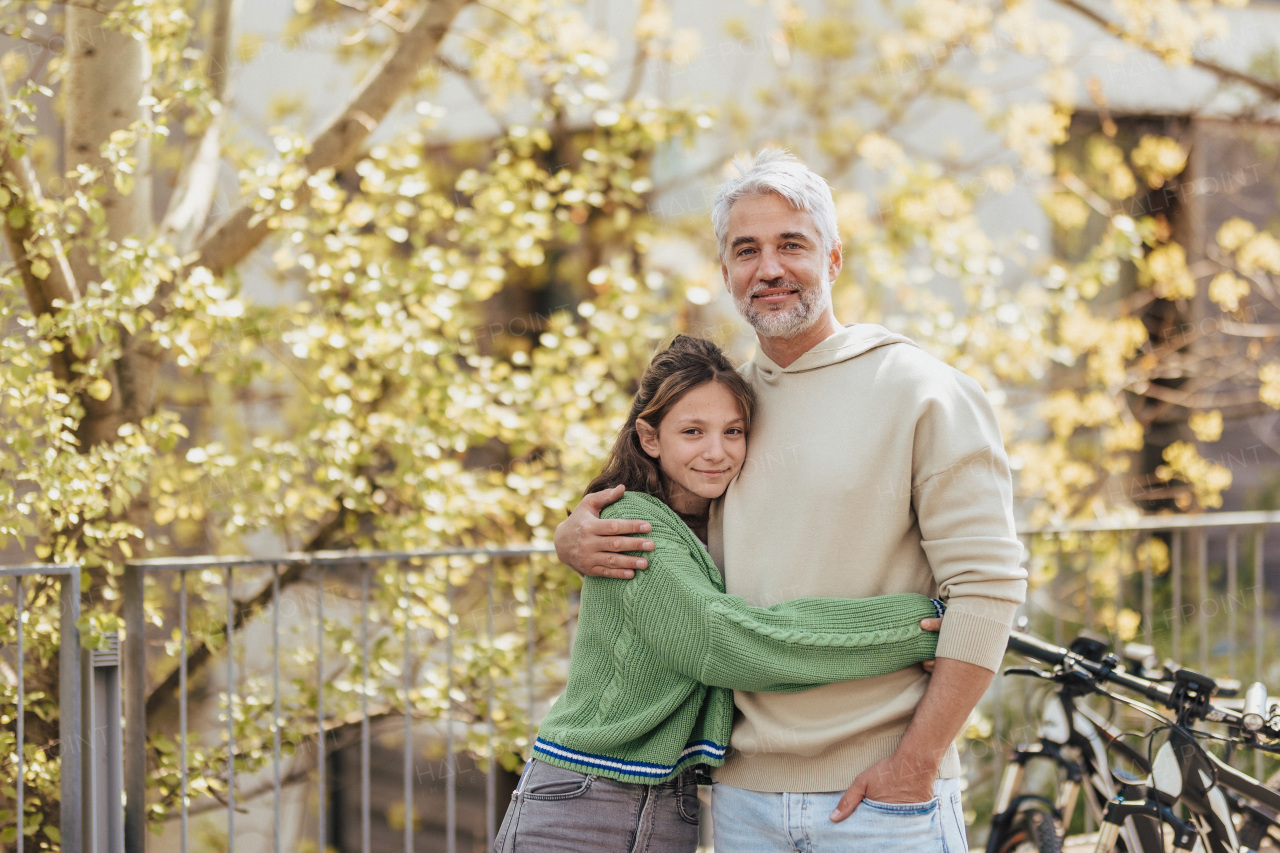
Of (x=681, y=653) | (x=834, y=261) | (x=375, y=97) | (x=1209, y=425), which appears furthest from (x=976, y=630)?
(x=1209, y=425)

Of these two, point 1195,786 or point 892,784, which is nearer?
point 892,784

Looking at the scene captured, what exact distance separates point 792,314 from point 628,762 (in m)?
0.86

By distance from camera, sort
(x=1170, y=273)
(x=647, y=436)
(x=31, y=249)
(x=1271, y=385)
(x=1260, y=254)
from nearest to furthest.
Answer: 1. (x=647, y=436)
2. (x=31, y=249)
3. (x=1271, y=385)
4. (x=1260, y=254)
5. (x=1170, y=273)

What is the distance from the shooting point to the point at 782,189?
1991mm

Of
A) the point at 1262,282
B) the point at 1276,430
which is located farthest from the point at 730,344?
the point at 1276,430

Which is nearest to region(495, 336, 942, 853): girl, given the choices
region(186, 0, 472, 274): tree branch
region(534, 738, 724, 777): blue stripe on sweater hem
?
region(534, 738, 724, 777): blue stripe on sweater hem

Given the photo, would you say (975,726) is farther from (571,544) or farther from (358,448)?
(571,544)

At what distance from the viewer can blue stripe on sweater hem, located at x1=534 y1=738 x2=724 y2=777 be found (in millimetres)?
1930

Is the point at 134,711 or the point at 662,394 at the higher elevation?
the point at 662,394

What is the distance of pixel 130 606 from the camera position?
9.99ft

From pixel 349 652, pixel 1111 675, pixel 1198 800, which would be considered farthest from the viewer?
pixel 349 652

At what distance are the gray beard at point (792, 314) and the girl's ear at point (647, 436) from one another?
29 cm

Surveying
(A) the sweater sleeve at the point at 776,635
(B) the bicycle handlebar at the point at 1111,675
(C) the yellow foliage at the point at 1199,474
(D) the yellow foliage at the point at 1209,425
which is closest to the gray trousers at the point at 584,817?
(A) the sweater sleeve at the point at 776,635

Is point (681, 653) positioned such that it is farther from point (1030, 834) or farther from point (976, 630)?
point (1030, 834)
